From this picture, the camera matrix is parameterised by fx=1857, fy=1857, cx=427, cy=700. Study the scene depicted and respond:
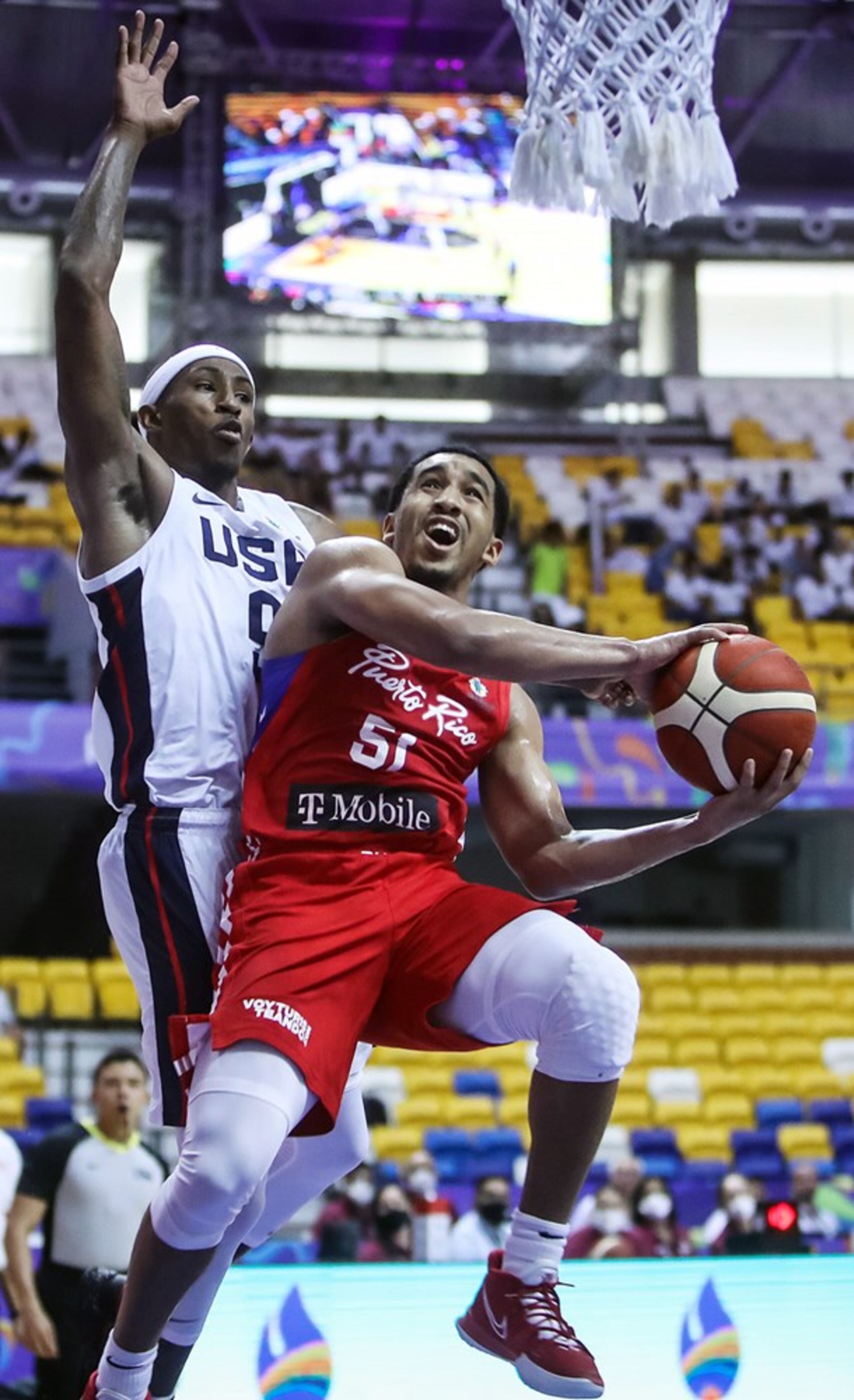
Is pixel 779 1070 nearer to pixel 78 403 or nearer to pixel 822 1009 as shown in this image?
pixel 822 1009

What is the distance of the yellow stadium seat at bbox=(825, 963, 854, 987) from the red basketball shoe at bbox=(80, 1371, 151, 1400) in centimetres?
1042

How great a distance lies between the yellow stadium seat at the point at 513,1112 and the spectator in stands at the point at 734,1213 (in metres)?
1.68

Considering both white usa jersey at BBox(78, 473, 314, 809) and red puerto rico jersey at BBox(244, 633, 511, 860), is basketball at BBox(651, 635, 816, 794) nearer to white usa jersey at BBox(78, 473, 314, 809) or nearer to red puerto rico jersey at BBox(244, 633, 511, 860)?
red puerto rico jersey at BBox(244, 633, 511, 860)

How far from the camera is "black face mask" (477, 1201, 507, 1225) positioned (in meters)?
9.03

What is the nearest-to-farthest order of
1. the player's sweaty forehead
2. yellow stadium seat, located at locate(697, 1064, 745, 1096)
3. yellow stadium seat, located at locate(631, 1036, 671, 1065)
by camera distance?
the player's sweaty forehead < yellow stadium seat, located at locate(697, 1064, 745, 1096) < yellow stadium seat, located at locate(631, 1036, 671, 1065)

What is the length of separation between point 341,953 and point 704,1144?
8.28m

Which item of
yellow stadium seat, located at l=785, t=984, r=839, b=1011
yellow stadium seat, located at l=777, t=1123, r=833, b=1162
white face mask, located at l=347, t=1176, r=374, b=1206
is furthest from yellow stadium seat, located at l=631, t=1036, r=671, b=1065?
white face mask, located at l=347, t=1176, r=374, b=1206

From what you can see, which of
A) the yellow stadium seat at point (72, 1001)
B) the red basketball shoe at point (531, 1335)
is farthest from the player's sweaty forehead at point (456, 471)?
the yellow stadium seat at point (72, 1001)

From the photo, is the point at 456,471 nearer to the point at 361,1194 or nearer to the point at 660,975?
the point at 361,1194

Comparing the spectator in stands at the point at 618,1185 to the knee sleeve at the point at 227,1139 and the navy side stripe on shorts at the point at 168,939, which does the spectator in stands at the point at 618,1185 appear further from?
the knee sleeve at the point at 227,1139

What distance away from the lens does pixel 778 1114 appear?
1207cm

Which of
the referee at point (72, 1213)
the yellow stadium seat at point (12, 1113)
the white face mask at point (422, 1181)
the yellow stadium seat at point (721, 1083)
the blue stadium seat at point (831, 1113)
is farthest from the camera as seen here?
the yellow stadium seat at point (721, 1083)

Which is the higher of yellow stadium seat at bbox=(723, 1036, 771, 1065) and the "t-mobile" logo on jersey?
the "t-mobile" logo on jersey

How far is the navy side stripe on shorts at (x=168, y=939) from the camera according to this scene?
13.4 ft
